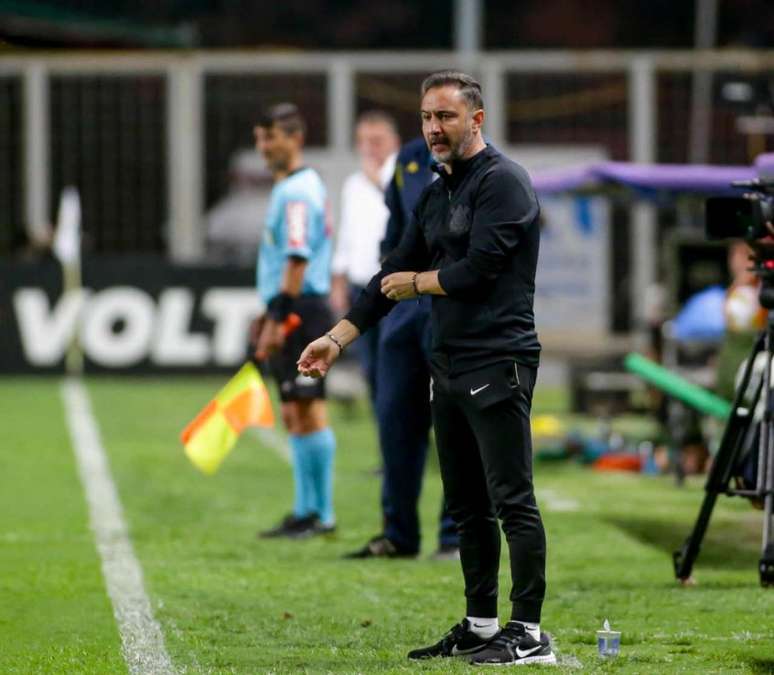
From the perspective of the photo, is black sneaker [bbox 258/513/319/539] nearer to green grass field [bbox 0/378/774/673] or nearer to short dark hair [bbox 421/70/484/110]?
green grass field [bbox 0/378/774/673]

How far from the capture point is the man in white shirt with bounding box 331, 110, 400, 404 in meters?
13.5

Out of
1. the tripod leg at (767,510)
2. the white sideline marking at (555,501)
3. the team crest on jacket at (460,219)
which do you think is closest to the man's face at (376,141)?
the white sideline marking at (555,501)

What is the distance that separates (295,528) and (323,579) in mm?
1562

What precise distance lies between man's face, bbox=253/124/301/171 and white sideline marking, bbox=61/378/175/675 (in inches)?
82.9

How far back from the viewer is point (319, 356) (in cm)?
733

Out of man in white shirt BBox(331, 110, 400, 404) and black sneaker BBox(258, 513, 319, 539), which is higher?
man in white shirt BBox(331, 110, 400, 404)

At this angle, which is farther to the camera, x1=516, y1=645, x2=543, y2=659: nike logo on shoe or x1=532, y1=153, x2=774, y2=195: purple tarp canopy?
x1=532, y1=153, x2=774, y2=195: purple tarp canopy

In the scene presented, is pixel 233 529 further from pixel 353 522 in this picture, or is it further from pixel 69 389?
pixel 69 389

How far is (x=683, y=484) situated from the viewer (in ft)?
45.9

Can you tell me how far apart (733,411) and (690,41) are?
1077 inches

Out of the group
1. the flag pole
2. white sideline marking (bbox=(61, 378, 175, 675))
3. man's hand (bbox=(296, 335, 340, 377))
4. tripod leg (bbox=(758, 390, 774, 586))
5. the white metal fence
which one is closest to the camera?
man's hand (bbox=(296, 335, 340, 377))

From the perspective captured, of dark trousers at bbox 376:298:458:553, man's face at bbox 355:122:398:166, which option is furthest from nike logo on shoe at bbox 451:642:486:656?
man's face at bbox 355:122:398:166

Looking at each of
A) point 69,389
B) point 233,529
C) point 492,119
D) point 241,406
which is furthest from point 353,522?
point 492,119

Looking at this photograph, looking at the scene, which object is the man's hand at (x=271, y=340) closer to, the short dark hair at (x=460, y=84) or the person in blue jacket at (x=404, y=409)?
the person in blue jacket at (x=404, y=409)
